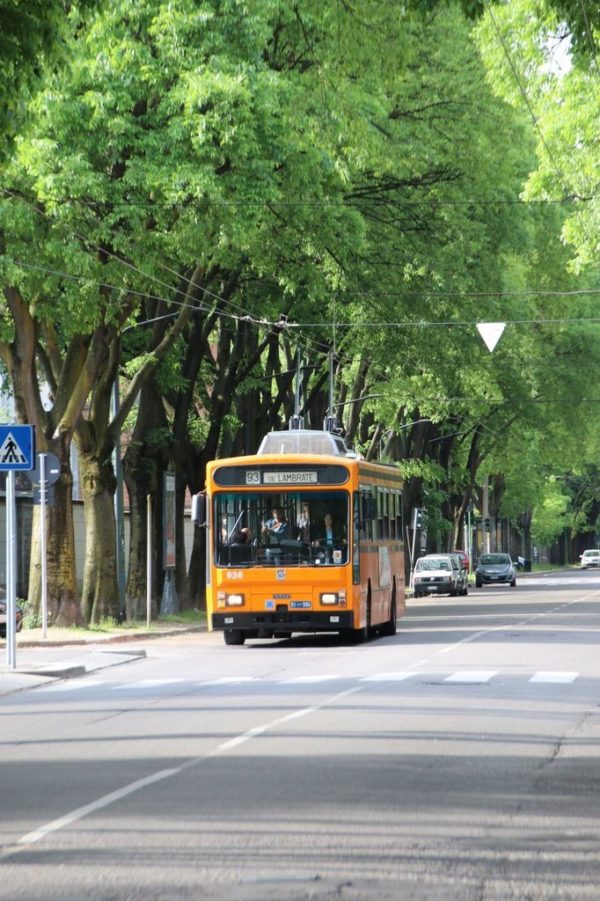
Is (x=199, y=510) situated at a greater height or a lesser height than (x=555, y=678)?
greater

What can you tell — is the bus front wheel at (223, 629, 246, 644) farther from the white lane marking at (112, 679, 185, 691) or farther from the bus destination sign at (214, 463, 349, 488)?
the white lane marking at (112, 679, 185, 691)

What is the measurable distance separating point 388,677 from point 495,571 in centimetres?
5620

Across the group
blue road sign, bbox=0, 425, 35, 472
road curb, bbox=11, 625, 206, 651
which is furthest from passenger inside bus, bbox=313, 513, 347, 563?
blue road sign, bbox=0, 425, 35, 472

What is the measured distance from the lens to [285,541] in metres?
28.8

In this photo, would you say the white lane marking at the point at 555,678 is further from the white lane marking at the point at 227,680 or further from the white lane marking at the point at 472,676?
the white lane marking at the point at 227,680

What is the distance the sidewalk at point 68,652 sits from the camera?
73.1ft

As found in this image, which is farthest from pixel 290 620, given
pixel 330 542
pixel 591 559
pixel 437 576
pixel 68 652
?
pixel 591 559

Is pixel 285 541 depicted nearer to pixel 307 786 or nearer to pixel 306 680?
pixel 306 680

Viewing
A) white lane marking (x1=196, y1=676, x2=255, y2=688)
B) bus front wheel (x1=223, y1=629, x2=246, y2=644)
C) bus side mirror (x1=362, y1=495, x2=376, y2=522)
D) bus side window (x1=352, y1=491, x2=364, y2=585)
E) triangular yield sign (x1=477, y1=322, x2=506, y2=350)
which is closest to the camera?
white lane marking (x1=196, y1=676, x2=255, y2=688)

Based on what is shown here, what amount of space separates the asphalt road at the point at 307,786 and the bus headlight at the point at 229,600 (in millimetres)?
6900

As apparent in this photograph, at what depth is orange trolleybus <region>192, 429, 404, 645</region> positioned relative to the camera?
28484mm

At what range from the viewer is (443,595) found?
218 feet

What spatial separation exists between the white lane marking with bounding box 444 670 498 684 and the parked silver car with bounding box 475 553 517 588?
54.5 metres

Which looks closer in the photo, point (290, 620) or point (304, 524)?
point (290, 620)
